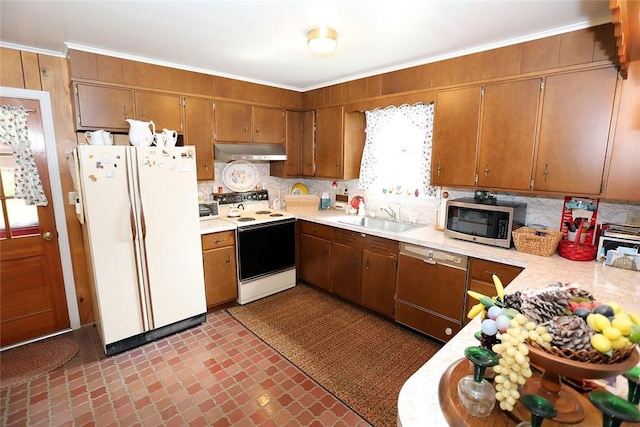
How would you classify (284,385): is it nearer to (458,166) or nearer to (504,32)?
(458,166)

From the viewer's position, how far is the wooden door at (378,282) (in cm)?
295

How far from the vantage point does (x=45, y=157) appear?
2689 mm

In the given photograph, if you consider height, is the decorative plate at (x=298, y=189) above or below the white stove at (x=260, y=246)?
above

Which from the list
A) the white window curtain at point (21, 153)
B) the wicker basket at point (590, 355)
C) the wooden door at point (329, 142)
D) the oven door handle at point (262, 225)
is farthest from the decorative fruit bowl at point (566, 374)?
the white window curtain at point (21, 153)

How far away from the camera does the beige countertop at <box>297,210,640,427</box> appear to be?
92 centimetres

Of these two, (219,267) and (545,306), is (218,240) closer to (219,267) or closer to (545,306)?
(219,267)

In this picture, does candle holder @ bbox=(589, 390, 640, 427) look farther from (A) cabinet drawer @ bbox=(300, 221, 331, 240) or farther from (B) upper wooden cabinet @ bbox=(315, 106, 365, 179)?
(B) upper wooden cabinet @ bbox=(315, 106, 365, 179)

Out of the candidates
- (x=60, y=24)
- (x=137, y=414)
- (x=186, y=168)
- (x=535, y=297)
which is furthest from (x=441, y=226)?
(x=60, y=24)

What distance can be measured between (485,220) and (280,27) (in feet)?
6.84

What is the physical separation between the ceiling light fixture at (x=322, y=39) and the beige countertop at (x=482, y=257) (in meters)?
1.62

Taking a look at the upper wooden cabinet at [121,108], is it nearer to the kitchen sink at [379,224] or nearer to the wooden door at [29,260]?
the wooden door at [29,260]

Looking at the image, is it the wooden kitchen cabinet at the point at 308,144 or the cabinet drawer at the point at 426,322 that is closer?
the cabinet drawer at the point at 426,322

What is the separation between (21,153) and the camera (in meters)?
2.56

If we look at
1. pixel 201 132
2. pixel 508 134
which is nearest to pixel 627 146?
pixel 508 134
